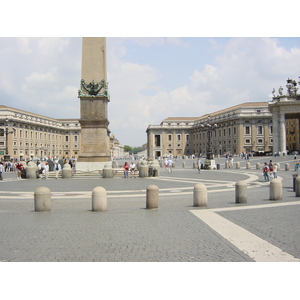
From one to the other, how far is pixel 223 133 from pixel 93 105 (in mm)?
84962

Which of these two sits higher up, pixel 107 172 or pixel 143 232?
pixel 107 172

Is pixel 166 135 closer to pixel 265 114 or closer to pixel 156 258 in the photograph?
pixel 265 114

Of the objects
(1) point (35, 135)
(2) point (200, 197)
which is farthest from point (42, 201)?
(1) point (35, 135)

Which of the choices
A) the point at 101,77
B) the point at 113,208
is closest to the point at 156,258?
the point at 113,208

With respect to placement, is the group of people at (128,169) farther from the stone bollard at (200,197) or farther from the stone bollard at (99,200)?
the stone bollard at (99,200)

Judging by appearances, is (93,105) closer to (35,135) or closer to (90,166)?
(90,166)

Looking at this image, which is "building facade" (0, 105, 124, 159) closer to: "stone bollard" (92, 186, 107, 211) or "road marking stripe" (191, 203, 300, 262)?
"stone bollard" (92, 186, 107, 211)

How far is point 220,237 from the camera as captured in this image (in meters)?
7.24

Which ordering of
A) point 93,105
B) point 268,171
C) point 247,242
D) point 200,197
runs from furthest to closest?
1. point 93,105
2. point 268,171
3. point 200,197
4. point 247,242

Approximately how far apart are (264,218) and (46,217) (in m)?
6.12

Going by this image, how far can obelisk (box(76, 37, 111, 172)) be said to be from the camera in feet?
80.8

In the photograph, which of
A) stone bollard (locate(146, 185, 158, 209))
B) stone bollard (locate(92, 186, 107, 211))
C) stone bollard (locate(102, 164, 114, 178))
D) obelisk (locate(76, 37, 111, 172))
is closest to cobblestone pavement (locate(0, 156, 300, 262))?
stone bollard (locate(146, 185, 158, 209))

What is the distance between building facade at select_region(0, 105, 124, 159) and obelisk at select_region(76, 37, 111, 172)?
49.8m

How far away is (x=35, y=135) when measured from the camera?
100000mm
